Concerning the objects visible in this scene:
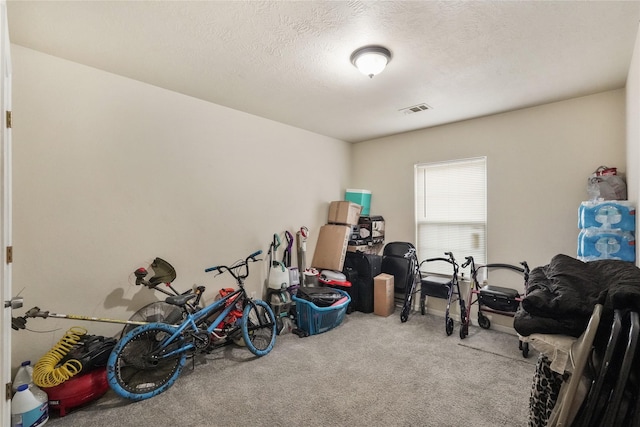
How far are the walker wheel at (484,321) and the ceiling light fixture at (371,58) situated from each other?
10.6 ft

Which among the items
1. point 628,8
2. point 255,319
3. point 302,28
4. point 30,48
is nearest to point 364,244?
point 255,319

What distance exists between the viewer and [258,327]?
3.04m

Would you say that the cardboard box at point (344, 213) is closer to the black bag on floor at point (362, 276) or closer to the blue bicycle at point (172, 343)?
the black bag on floor at point (362, 276)

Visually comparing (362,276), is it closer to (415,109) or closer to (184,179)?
(415,109)

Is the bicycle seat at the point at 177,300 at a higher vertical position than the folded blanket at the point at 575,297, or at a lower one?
lower

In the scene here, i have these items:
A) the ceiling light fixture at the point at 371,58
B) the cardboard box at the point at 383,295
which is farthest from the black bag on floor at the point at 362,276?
the ceiling light fixture at the point at 371,58

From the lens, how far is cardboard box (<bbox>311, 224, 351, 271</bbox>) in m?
4.28

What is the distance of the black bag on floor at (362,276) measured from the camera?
13.9ft

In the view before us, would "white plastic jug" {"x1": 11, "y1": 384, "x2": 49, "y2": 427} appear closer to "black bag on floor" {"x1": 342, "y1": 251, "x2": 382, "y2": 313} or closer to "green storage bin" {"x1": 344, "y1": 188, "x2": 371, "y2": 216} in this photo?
"black bag on floor" {"x1": 342, "y1": 251, "x2": 382, "y2": 313}

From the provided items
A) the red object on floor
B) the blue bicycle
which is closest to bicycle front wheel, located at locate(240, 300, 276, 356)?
the blue bicycle

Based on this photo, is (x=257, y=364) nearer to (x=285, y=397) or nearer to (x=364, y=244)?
(x=285, y=397)

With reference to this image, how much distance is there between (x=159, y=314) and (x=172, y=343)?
38 centimetres

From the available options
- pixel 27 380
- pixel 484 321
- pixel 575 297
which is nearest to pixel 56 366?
pixel 27 380

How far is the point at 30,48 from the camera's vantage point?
2.25 metres
